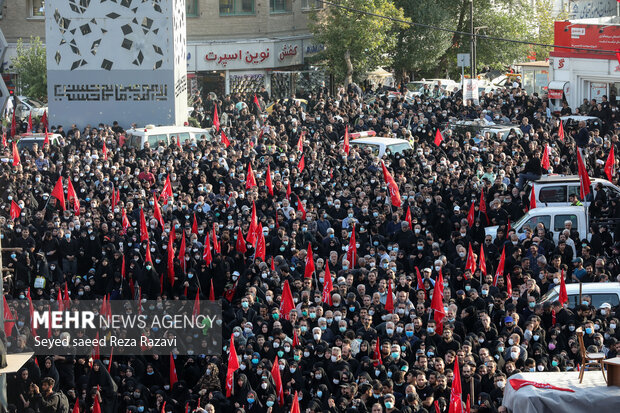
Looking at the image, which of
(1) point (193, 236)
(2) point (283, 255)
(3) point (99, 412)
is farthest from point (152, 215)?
(3) point (99, 412)

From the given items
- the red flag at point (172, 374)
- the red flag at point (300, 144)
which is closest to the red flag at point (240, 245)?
the red flag at point (172, 374)

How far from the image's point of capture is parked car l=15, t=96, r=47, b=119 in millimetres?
35031

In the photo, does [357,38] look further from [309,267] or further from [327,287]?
[327,287]

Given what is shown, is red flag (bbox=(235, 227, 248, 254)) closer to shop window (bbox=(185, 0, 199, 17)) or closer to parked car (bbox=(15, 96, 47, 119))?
parked car (bbox=(15, 96, 47, 119))

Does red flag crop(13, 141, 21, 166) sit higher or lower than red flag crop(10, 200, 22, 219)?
higher

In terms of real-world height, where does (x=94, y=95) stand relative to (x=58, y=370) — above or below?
above

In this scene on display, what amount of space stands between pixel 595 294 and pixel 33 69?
2653cm

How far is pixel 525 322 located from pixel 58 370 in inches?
227

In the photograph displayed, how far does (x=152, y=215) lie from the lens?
19516 mm

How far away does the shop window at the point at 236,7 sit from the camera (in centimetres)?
4150

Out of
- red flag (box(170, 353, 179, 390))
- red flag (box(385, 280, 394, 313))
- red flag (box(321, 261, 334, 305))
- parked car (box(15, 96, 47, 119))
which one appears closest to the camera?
red flag (box(170, 353, 179, 390))

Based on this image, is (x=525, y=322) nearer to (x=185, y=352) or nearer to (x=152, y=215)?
(x=185, y=352)

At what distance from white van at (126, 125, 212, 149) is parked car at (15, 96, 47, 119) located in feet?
31.7

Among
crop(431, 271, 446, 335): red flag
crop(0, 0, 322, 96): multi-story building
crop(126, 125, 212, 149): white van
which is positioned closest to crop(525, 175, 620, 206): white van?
crop(431, 271, 446, 335): red flag
